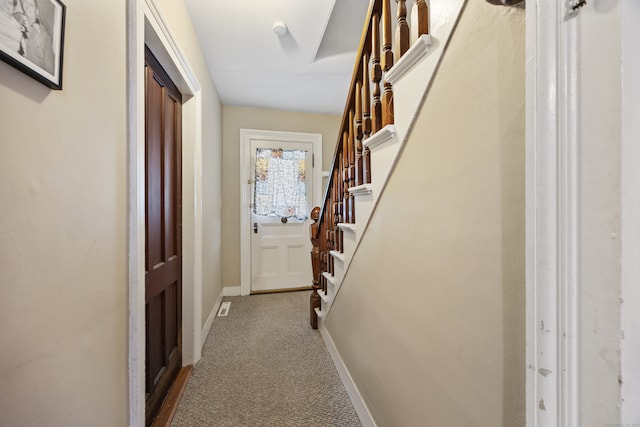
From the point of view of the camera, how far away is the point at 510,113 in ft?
1.68

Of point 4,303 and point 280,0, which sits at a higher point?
point 280,0

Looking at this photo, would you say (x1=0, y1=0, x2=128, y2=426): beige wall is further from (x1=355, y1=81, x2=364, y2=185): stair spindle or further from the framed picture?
(x1=355, y1=81, x2=364, y2=185): stair spindle

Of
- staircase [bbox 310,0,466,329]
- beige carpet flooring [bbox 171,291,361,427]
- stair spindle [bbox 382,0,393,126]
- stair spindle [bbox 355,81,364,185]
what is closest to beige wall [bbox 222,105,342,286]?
beige carpet flooring [bbox 171,291,361,427]

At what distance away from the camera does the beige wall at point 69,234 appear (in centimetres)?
51

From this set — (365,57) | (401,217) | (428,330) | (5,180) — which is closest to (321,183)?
(365,57)

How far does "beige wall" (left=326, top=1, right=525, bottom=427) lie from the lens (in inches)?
20.3

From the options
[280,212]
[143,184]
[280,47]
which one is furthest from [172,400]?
[280,47]

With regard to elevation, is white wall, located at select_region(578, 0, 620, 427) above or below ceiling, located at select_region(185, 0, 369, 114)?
below

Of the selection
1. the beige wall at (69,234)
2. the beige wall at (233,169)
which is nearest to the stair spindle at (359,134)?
the beige wall at (69,234)

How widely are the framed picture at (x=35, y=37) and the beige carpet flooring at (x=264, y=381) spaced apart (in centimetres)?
153

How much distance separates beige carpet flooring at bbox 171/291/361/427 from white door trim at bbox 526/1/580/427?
3.83 ft

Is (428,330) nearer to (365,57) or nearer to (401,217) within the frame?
(401,217)

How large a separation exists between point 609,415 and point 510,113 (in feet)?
1.66

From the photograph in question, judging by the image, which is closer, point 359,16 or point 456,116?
point 456,116
